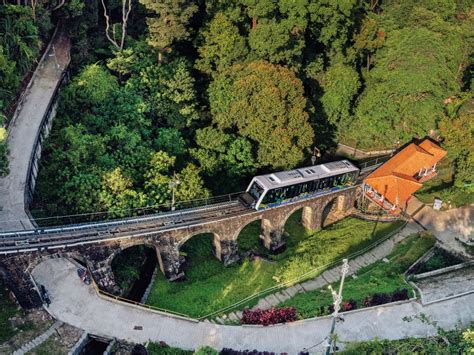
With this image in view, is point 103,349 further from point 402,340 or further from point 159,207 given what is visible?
point 402,340

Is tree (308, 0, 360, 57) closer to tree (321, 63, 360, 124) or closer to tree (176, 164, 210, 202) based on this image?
tree (321, 63, 360, 124)

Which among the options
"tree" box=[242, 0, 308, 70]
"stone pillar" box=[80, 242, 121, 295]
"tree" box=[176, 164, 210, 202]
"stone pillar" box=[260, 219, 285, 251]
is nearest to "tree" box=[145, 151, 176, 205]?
"tree" box=[176, 164, 210, 202]

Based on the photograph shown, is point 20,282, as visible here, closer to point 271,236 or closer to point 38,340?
point 38,340

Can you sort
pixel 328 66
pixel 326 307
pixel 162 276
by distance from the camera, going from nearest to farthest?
pixel 326 307 < pixel 162 276 < pixel 328 66

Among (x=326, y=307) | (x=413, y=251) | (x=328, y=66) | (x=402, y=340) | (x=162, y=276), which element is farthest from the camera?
(x=328, y=66)

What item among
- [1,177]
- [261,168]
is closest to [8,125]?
[1,177]

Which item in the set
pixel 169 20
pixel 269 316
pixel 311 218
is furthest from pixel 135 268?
pixel 169 20
